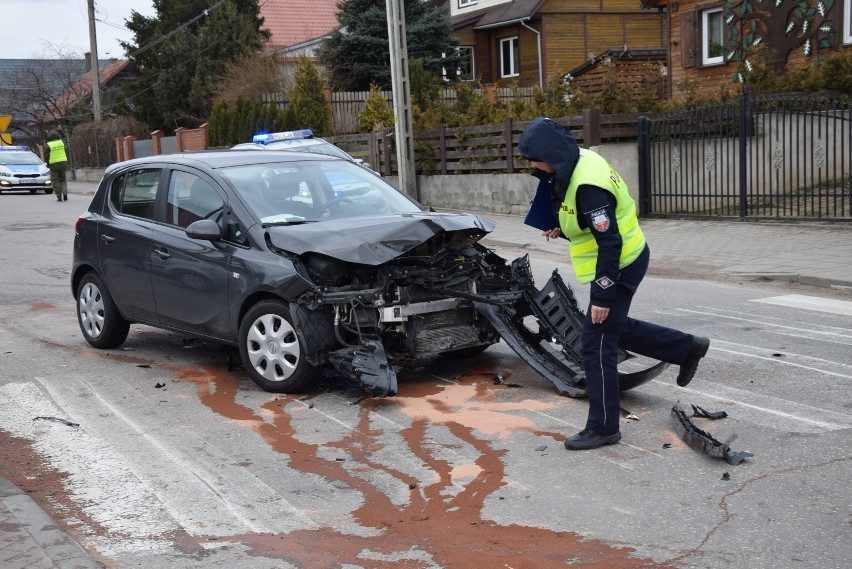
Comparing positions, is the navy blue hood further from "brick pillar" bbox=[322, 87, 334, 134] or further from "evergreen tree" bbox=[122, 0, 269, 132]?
"evergreen tree" bbox=[122, 0, 269, 132]

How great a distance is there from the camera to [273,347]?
696 centimetres

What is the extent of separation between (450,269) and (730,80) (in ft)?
65.8

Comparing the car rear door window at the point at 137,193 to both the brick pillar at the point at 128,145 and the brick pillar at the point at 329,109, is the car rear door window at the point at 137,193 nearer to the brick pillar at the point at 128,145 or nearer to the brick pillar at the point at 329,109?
the brick pillar at the point at 329,109

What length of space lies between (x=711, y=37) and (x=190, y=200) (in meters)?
21.1

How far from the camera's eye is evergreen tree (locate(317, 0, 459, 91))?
117 ft

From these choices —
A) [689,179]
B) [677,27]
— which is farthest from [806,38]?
[689,179]

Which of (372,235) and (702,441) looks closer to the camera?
(702,441)

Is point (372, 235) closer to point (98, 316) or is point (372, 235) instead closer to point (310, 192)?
point (310, 192)

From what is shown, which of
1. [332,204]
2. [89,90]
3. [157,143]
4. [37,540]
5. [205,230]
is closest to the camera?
[37,540]

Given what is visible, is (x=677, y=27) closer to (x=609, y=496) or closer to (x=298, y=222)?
(x=298, y=222)

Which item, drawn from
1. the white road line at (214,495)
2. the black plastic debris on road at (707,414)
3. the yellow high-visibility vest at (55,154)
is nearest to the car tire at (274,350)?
the white road line at (214,495)

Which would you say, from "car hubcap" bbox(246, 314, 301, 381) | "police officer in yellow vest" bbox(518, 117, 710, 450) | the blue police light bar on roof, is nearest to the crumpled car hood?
"car hubcap" bbox(246, 314, 301, 381)

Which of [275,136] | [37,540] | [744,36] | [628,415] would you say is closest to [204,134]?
[275,136]

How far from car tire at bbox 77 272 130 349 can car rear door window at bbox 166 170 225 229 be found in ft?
3.78
